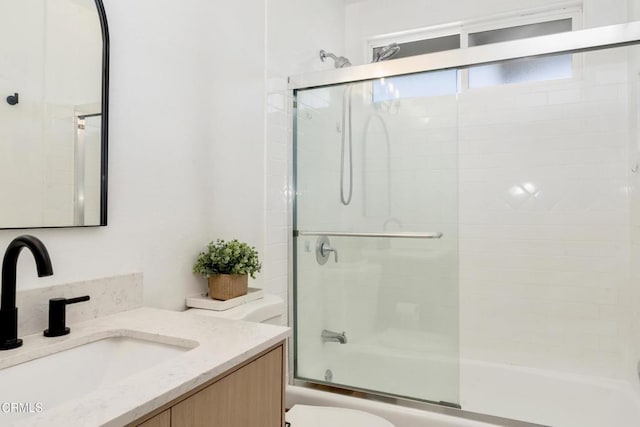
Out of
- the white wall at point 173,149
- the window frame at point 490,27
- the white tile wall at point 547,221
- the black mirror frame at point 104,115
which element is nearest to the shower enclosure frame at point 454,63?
the white wall at point 173,149

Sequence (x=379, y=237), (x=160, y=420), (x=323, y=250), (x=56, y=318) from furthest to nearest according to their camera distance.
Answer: (x=323, y=250) < (x=379, y=237) < (x=56, y=318) < (x=160, y=420)

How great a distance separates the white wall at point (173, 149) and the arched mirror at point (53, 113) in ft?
0.15

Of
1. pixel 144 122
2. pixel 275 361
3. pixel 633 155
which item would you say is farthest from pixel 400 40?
pixel 275 361

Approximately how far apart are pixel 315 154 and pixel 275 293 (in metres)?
0.74

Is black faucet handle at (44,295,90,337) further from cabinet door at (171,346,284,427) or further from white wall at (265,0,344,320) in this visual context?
white wall at (265,0,344,320)

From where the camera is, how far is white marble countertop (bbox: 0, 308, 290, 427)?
1.88 feet

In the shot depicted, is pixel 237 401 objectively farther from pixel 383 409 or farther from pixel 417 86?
pixel 417 86

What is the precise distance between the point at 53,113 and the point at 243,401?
851 millimetres

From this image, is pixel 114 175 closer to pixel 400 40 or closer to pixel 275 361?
pixel 275 361

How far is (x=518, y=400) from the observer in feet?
7.04

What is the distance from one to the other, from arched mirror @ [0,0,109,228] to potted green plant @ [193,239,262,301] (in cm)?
41

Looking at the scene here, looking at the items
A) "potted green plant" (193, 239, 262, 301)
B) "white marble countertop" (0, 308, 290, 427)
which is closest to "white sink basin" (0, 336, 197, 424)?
"white marble countertop" (0, 308, 290, 427)

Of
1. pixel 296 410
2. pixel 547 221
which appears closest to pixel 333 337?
pixel 296 410

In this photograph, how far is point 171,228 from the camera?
1422 mm
